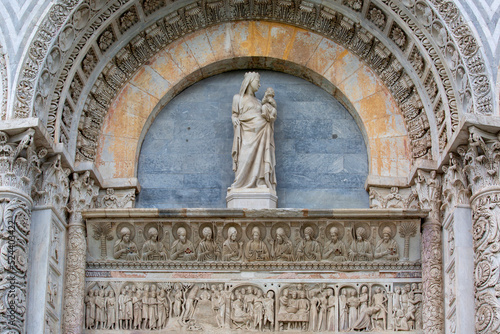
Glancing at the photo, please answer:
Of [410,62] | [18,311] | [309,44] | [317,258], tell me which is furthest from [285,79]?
[18,311]

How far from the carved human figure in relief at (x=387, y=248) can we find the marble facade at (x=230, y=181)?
0.02 m

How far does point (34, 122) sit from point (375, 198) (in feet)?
17.6

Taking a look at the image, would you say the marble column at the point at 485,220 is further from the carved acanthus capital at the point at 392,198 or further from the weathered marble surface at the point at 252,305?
the weathered marble surface at the point at 252,305

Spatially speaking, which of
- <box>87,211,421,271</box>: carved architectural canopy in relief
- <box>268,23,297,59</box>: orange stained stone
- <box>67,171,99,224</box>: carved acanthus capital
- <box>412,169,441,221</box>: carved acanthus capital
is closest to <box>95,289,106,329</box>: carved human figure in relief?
<box>87,211,421,271</box>: carved architectural canopy in relief

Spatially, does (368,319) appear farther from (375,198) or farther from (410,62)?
(410,62)

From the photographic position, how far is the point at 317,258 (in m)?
15.5

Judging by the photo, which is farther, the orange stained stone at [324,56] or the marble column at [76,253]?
the orange stained stone at [324,56]

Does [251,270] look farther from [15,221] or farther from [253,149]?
[15,221]

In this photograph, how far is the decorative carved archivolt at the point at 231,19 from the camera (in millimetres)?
14852

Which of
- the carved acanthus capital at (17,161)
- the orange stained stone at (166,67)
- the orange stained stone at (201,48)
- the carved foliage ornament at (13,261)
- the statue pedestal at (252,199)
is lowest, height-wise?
the carved foliage ornament at (13,261)

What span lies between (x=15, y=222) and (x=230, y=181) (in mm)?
3758

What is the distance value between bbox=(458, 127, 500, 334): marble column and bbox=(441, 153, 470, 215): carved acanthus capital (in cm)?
18

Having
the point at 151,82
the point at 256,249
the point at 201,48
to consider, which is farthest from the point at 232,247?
the point at 201,48

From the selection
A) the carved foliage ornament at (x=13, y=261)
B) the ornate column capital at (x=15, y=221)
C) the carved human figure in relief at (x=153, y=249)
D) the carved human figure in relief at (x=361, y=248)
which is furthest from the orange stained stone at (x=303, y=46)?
the carved foliage ornament at (x=13, y=261)
